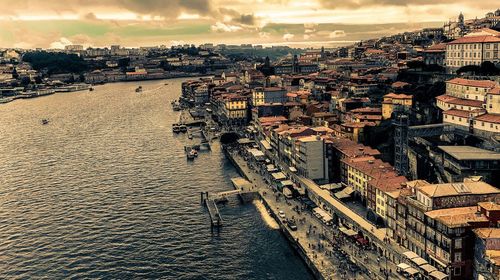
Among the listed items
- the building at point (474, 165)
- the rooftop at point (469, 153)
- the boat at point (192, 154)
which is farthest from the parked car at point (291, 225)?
the boat at point (192, 154)

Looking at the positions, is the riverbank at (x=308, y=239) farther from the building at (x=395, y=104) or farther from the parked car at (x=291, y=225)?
the building at (x=395, y=104)

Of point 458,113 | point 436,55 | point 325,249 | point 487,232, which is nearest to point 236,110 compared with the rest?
point 436,55

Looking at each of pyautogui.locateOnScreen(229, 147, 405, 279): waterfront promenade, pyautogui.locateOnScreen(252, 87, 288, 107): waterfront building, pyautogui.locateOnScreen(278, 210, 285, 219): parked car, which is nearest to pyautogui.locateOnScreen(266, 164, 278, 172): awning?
pyautogui.locateOnScreen(229, 147, 405, 279): waterfront promenade

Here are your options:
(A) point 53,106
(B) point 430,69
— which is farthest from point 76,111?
(B) point 430,69

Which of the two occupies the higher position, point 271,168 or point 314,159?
point 314,159

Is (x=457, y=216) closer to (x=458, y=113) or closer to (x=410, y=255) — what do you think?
(x=410, y=255)
